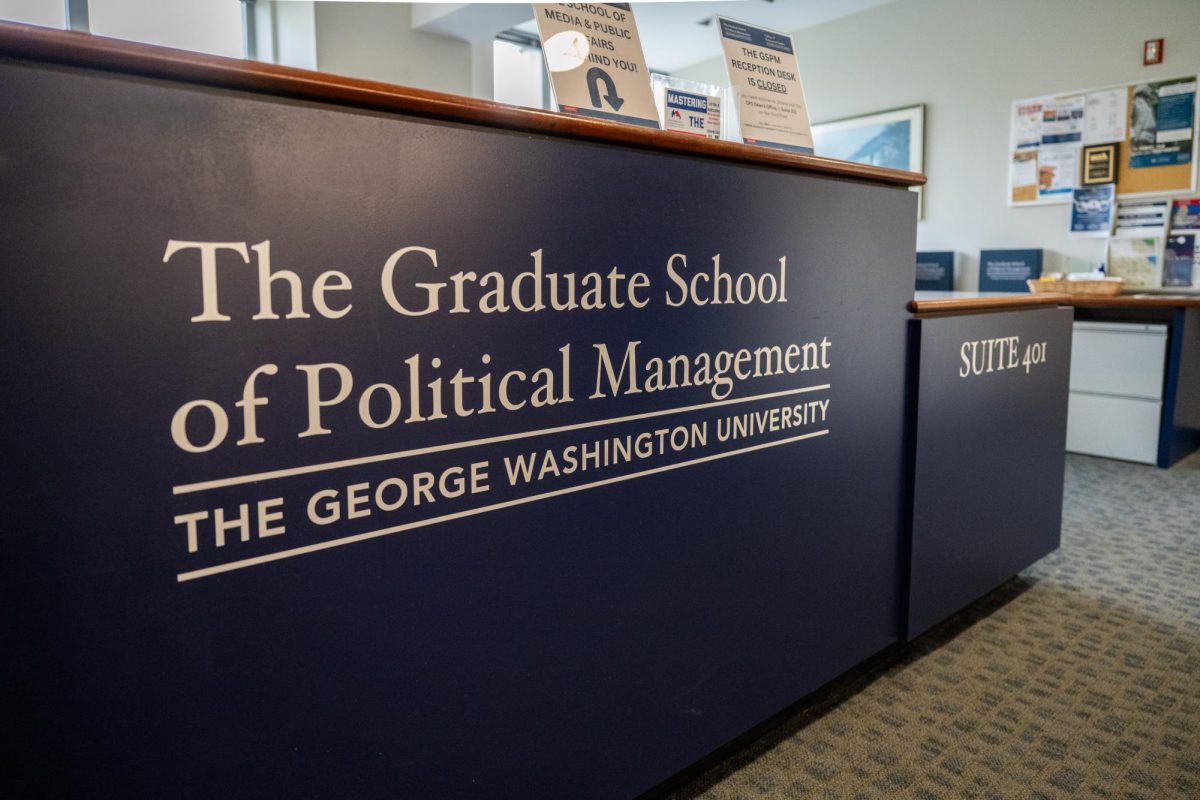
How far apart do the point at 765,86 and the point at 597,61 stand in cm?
41

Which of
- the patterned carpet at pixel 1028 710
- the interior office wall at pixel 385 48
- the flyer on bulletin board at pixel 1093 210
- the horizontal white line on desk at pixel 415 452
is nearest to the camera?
the horizontal white line on desk at pixel 415 452

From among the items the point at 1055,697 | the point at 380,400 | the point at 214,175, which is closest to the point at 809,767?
the point at 1055,697

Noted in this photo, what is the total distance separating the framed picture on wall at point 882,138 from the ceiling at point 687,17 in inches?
26.4

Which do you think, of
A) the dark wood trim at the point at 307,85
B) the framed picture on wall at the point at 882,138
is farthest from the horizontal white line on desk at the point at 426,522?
the framed picture on wall at the point at 882,138

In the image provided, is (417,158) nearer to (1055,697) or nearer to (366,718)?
(366,718)

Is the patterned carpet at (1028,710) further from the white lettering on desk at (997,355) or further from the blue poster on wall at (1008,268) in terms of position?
the blue poster on wall at (1008,268)

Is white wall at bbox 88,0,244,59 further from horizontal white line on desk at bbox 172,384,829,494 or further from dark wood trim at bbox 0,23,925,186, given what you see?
horizontal white line on desk at bbox 172,384,829,494

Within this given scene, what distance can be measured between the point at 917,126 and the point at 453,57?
9.31 ft

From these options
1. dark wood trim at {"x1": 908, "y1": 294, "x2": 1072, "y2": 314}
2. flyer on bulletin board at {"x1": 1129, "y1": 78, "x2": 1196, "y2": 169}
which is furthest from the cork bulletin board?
dark wood trim at {"x1": 908, "y1": 294, "x2": 1072, "y2": 314}

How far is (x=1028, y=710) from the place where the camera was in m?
1.50

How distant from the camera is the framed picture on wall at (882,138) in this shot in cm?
470

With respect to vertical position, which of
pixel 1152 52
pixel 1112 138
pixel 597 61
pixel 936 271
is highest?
pixel 1152 52

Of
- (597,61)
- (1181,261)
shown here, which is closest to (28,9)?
(597,61)

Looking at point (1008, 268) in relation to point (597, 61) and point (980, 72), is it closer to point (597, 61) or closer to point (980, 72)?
point (980, 72)
